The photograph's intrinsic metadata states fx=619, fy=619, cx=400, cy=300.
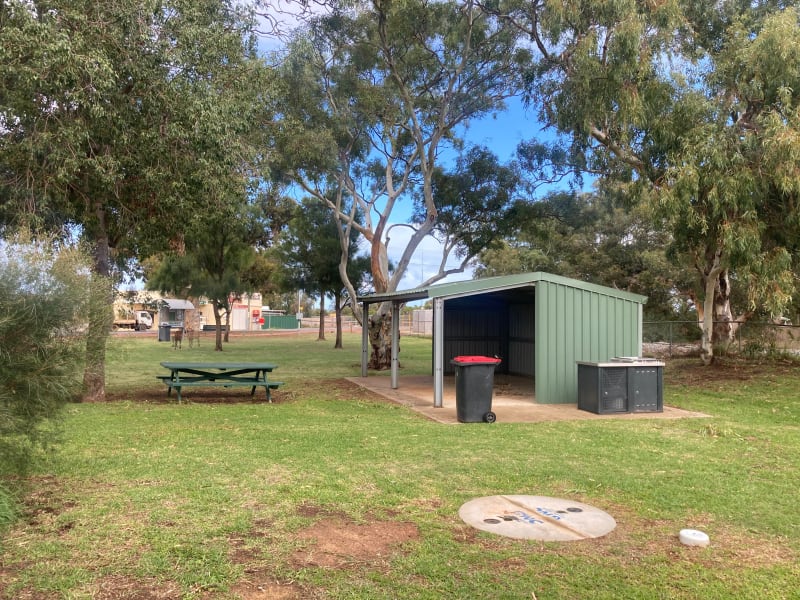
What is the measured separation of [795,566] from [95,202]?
1162 cm

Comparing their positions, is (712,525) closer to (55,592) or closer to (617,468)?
(617,468)

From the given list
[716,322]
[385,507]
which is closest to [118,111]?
[385,507]

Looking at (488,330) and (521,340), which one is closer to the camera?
(521,340)

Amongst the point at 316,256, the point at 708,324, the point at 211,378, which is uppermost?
the point at 316,256

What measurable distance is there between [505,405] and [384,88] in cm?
1107

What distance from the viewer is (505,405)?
37.6ft

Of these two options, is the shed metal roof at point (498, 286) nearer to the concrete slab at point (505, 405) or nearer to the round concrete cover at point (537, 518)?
the concrete slab at point (505, 405)

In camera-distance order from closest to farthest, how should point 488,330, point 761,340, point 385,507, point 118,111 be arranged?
point 385,507
point 118,111
point 488,330
point 761,340

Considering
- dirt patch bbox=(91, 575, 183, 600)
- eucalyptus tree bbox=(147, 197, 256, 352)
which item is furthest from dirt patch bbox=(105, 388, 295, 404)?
eucalyptus tree bbox=(147, 197, 256, 352)

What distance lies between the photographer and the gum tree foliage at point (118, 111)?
8.84 m

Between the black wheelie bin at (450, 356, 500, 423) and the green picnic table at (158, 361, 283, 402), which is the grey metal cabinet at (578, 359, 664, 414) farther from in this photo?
the green picnic table at (158, 361, 283, 402)

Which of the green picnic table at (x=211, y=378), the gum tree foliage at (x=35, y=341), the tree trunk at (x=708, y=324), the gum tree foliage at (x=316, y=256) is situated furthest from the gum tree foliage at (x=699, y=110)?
the gum tree foliage at (x=316, y=256)

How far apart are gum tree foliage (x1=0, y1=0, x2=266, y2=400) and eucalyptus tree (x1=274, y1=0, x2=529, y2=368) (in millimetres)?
4347

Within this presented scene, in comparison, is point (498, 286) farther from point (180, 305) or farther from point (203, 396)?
point (180, 305)
